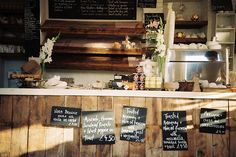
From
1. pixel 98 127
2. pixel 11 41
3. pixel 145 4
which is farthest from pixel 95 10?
pixel 98 127

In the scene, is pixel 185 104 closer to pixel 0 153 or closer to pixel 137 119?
pixel 137 119

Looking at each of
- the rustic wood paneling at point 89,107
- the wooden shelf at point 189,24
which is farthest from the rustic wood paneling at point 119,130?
the wooden shelf at point 189,24

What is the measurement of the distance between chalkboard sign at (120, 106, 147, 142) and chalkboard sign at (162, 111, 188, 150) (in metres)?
0.20

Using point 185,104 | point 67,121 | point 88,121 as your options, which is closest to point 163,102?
point 185,104

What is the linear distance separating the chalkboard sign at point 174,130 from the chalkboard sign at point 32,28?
414cm

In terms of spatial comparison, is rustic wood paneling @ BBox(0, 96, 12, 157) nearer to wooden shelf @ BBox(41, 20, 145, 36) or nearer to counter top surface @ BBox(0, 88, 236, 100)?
counter top surface @ BBox(0, 88, 236, 100)

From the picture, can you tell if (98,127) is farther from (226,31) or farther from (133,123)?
(226,31)

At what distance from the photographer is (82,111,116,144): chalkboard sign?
3.13 metres

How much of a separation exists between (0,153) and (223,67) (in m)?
3.40

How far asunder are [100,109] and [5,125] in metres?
0.92

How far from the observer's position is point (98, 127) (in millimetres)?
3154

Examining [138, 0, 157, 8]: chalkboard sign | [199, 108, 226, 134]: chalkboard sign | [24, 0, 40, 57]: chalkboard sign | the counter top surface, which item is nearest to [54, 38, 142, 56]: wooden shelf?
[24, 0, 40, 57]: chalkboard sign

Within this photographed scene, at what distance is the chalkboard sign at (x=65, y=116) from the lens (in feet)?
10.3

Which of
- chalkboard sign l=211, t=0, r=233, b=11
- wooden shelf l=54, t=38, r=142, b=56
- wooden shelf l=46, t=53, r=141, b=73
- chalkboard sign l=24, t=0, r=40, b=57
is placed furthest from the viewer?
chalkboard sign l=211, t=0, r=233, b=11
